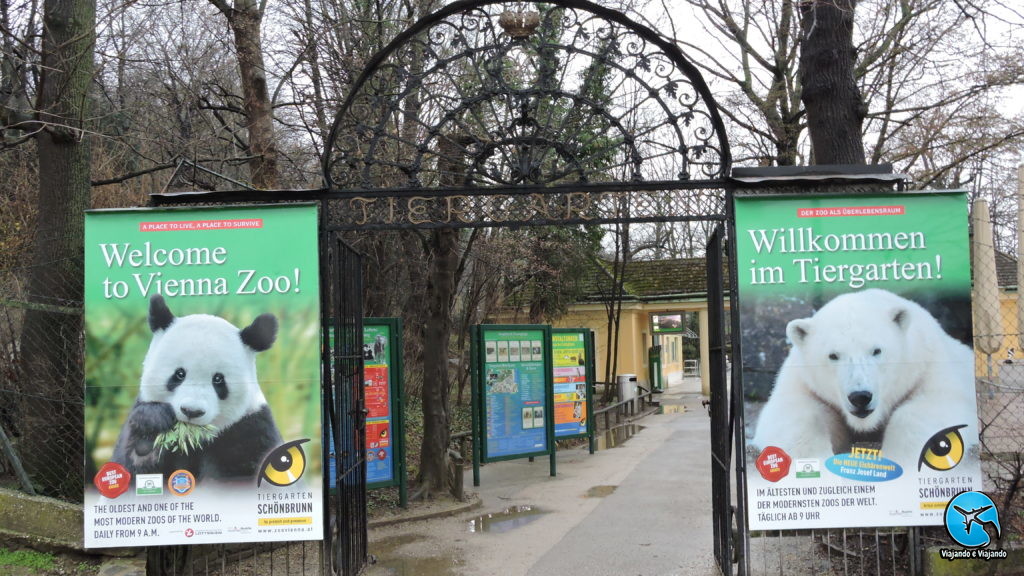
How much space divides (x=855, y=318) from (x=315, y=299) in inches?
161

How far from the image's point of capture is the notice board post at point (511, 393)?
39.4ft

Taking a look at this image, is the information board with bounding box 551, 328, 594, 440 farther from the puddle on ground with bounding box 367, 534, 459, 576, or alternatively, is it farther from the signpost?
the puddle on ground with bounding box 367, 534, 459, 576

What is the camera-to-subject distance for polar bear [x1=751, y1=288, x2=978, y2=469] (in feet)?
20.4

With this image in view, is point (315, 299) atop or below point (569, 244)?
below

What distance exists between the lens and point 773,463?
6250mm

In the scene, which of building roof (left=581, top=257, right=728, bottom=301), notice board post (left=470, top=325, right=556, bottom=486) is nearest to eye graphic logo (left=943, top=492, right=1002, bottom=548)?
notice board post (left=470, top=325, right=556, bottom=486)

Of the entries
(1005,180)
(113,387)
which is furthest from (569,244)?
(113,387)

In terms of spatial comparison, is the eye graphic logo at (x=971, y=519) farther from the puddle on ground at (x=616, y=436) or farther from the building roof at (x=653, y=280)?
the building roof at (x=653, y=280)

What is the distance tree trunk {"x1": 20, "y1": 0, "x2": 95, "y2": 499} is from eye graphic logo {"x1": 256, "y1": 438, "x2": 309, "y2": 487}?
95.2 inches

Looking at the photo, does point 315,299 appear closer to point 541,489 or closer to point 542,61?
point 542,61

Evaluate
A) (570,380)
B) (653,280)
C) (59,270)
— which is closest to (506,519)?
(570,380)

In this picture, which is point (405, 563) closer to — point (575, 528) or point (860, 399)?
point (575, 528)

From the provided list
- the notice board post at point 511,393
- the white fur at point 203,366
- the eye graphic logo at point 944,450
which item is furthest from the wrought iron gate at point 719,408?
the notice board post at point 511,393

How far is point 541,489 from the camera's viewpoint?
11.9 meters
